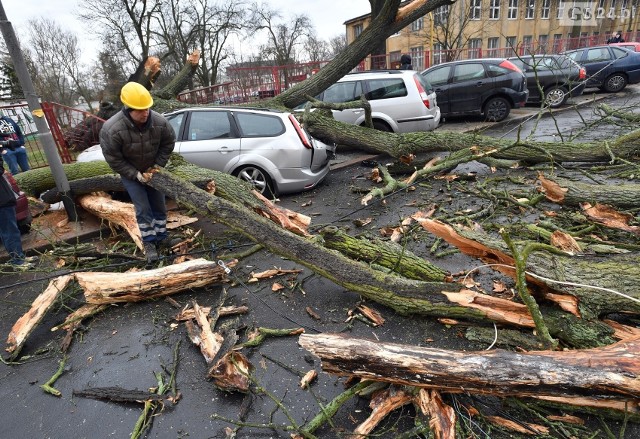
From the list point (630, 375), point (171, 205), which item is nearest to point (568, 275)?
point (630, 375)

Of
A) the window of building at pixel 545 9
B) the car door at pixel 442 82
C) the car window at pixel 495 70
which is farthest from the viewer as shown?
the window of building at pixel 545 9

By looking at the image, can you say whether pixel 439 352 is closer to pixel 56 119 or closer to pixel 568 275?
pixel 568 275

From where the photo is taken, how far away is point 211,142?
5699 millimetres

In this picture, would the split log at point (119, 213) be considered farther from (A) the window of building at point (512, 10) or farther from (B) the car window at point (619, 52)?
(A) the window of building at point (512, 10)

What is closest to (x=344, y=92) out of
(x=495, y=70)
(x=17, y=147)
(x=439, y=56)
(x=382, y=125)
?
(x=382, y=125)

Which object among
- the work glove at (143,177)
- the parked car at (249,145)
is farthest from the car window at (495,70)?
the work glove at (143,177)

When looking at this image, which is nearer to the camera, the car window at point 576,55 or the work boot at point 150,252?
the work boot at point 150,252

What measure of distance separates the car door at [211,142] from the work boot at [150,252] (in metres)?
1.85

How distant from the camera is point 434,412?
2.07m

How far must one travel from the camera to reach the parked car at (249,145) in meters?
5.67

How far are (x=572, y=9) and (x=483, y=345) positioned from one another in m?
45.3

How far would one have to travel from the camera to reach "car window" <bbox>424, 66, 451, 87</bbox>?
10406mm

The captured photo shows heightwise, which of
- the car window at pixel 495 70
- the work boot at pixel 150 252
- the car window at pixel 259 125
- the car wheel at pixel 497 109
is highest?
the car window at pixel 495 70

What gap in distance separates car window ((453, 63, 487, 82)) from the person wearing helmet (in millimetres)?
8717
